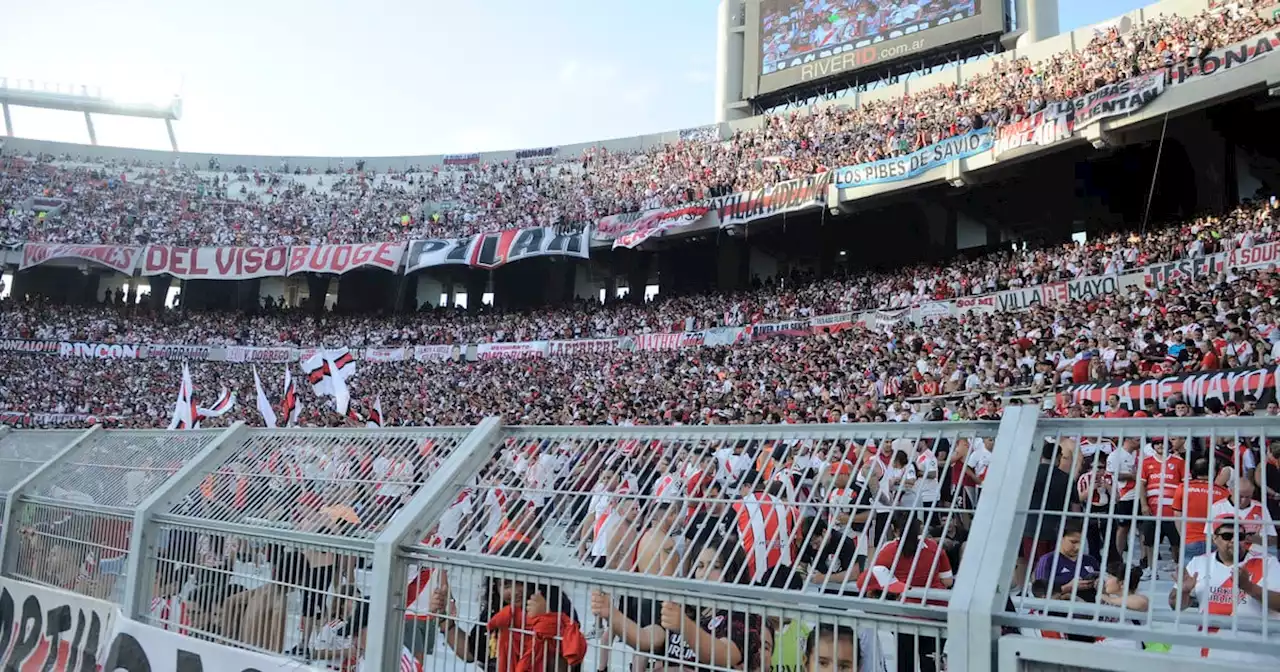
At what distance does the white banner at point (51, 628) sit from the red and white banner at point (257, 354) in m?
29.3

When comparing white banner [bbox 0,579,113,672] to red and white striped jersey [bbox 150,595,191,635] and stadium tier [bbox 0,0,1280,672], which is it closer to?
stadium tier [bbox 0,0,1280,672]

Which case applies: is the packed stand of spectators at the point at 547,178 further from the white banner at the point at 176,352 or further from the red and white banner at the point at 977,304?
the white banner at the point at 176,352

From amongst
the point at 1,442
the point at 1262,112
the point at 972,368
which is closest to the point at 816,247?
the point at 1262,112

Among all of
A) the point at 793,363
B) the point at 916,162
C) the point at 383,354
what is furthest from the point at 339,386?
the point at 383,354

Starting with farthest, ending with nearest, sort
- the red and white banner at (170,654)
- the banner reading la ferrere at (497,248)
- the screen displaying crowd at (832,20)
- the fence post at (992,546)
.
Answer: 1. the banner reading la ferrere at (497,248)
2. the screen displaying crowd at (832,20)
3. the red and white banner at (170,654)
4. the fence post at (992,546)

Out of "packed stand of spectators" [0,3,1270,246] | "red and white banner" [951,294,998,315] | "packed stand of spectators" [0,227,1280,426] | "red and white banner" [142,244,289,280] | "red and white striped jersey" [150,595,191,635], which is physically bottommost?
"red and white striped jersey" [150,595,191,635]

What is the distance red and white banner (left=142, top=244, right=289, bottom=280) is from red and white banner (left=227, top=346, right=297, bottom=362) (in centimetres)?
272

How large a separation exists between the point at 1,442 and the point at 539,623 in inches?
254

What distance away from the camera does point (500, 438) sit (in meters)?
4.14

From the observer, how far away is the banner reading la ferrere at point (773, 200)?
24.3 m

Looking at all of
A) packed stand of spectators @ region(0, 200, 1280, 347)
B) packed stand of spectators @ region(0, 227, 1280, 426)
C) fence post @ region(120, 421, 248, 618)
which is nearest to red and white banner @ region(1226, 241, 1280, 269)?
packed stand of spectators @ region(0, 200, 1280, 347)

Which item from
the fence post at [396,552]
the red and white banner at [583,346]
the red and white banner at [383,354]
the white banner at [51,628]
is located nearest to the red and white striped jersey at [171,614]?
the white banner at [51,628]

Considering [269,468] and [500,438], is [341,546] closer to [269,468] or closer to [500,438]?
[500,438]

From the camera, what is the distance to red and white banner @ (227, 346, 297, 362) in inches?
1352
